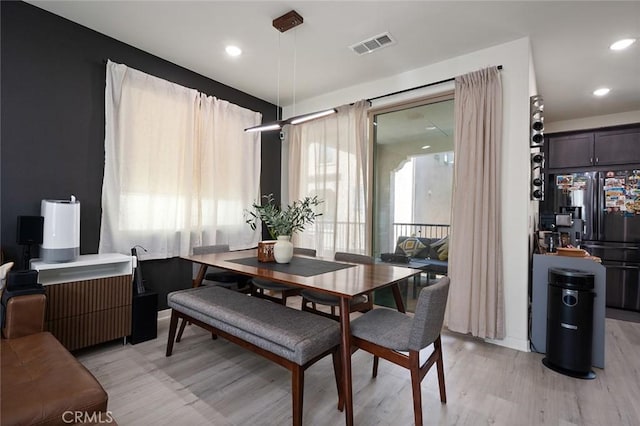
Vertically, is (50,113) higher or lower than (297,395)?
higher

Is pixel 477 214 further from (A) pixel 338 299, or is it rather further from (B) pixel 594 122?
(B) pixel 594 122

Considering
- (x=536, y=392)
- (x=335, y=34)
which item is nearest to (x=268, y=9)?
(x=335, y=34)

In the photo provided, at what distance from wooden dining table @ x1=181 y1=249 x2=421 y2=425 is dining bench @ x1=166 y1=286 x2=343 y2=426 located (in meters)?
0.18

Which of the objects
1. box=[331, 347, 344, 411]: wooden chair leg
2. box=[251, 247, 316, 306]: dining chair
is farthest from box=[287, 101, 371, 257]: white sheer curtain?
box=[331, 347, 344, 411]: wooden chair leg

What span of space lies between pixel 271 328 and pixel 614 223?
506 cm

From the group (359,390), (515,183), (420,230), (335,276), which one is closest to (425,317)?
(335,276)

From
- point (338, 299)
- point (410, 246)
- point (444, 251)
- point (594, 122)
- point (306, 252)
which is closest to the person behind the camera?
point (338, 299)

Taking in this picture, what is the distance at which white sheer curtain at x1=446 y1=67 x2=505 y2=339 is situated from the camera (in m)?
2.85

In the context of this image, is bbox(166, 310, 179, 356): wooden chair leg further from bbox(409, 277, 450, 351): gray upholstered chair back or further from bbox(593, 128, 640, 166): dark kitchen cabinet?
bbox(593, 128, 640, 166): dark kitchen cabinet

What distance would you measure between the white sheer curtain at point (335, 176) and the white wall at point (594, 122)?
12.0ft

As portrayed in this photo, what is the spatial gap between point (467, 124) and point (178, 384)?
337 cm

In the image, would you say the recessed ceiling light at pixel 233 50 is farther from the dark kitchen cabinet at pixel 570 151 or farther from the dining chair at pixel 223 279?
the dark kitchen cabinet at pixel 570 151

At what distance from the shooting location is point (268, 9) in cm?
253

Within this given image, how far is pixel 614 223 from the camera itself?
4.24 m
